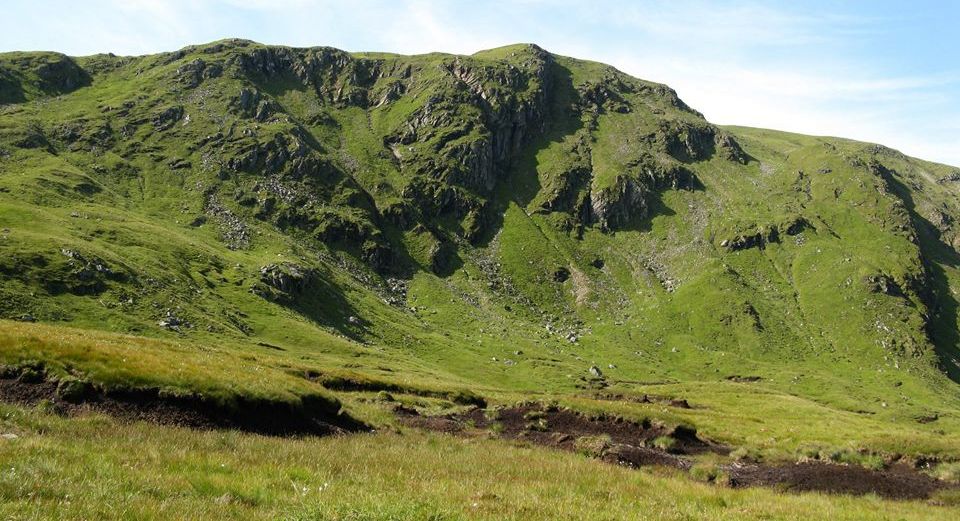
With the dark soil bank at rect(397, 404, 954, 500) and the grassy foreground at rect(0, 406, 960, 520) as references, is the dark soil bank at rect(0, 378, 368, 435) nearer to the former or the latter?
the grassy foreground at rect(0, 406, 960, 520)

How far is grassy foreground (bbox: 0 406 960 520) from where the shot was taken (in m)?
10.9

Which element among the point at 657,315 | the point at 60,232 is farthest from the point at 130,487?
the point at 657,315

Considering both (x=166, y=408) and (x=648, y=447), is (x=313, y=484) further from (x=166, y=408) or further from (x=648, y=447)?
(x=648, y=447)

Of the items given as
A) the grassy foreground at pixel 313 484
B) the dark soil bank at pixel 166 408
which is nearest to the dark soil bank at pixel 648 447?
the grassy foreground at pixel 313 484

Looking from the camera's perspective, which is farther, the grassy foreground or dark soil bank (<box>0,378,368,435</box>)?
dark soil bank (<box>0,378,368,435</box>)

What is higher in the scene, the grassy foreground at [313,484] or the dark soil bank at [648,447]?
the grassy foreground at [313,484]

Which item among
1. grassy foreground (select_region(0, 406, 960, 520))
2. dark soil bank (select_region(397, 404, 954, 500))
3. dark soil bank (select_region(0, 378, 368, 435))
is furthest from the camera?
dark soil bank (select_region(397, 404, 954, 500))

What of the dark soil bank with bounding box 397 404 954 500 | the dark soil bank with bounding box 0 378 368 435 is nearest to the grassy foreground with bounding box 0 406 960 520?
the dark soil bank with bounding box 0 378 368 435

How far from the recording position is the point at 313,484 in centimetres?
1508

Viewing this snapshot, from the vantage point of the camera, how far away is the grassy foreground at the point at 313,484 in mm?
10914

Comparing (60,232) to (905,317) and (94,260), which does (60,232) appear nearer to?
(94,260)

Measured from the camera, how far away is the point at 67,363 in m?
27.0

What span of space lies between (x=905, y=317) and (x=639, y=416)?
20736cm

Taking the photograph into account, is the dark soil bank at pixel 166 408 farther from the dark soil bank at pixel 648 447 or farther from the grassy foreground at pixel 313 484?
the dark soil bank at pixel 648 447
